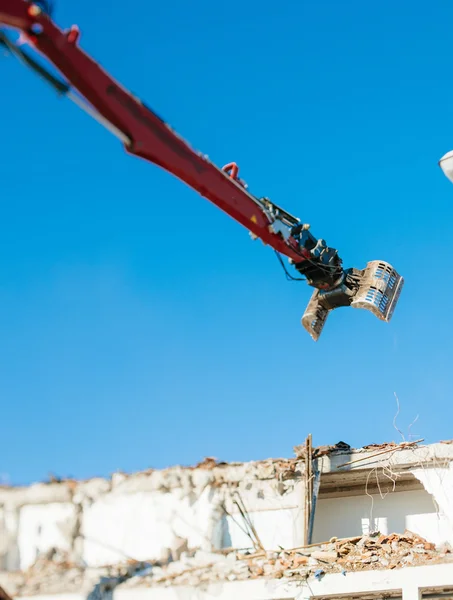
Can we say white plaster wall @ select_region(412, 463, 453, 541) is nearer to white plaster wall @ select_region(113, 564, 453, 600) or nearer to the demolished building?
the demolished building

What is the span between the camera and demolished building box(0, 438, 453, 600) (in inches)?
635

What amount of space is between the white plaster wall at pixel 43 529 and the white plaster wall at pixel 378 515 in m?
5.10

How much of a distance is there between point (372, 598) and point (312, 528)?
1.97 metres

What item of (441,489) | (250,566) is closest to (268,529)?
(250,566)

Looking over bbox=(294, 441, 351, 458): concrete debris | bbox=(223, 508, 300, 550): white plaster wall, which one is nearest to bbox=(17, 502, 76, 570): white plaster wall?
bbox=(223, 508, 300, 550): white plaster wall

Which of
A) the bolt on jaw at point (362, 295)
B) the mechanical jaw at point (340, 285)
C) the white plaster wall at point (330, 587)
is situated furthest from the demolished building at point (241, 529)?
the mechanical jaw at point (340, 285)

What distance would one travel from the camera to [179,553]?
17469 millimetres

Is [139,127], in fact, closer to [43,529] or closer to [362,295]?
[362,295]

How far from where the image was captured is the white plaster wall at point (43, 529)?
18.3 m

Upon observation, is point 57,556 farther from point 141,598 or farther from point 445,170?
point 445,170

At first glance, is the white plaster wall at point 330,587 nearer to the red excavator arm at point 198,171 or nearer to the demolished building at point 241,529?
the demolished building at point 241,529

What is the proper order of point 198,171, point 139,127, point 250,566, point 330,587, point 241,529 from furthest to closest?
point 241,529, point 250,566, point 330,587, point 198,171, point 139,127

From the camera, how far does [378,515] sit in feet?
61.2

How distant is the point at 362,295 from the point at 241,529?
5625 millimetres
